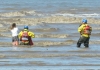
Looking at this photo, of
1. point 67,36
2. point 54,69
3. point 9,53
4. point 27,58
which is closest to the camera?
point 54,69

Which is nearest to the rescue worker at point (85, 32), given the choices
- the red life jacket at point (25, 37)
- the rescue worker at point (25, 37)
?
the rescue worker at point (25, 37)

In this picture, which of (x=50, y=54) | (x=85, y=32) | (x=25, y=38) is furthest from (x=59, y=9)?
(x=50, y=54)

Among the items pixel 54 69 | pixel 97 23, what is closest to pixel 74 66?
pixel 54 69

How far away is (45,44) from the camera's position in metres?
22.4

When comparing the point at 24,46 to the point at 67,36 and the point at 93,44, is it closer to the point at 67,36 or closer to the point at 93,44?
the point at 93,44

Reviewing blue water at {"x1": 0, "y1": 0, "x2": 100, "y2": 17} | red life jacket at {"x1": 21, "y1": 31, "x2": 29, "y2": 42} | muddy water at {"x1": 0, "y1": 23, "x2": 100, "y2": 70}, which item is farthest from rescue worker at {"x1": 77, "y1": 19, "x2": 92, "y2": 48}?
blue water at {"x1": 0, "y1": 0, "x2": 100, "y2": 17}

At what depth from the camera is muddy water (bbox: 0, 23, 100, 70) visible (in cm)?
1574

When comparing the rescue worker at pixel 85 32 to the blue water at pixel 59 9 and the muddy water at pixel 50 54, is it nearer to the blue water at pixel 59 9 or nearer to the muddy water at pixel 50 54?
the muddy water at pixel 50 54

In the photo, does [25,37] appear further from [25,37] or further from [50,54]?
[50,54]

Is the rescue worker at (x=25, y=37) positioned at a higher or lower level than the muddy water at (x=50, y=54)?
higher

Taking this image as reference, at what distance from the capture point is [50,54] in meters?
18.7

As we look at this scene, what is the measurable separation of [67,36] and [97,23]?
9296 millimetres

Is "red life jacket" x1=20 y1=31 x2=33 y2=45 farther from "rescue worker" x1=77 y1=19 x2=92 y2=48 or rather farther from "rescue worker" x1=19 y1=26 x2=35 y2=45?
"rescue worker" x1=77 y1=19 x2=92 y2=48

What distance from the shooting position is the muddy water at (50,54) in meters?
15.7
